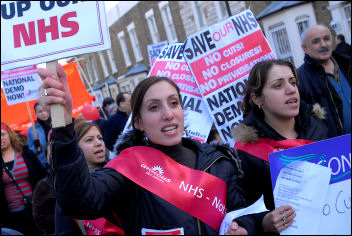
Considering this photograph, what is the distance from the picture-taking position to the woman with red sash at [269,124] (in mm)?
2492

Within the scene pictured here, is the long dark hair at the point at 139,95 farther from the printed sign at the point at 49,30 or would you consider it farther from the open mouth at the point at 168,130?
the printed sign at the point at 49,30

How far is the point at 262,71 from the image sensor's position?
2771mm

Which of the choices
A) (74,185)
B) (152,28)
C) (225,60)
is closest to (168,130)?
(74,185)

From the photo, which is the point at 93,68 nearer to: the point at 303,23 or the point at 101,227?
the point at 303,23

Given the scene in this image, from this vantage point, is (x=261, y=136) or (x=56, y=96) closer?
(x=56, y=96)

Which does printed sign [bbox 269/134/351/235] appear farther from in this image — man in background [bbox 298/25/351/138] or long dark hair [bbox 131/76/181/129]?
man in background [bbox 298/25/351/138]

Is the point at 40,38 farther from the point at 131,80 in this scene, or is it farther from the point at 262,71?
the point at 131,80

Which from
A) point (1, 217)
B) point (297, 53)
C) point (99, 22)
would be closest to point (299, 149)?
point (99, 22)

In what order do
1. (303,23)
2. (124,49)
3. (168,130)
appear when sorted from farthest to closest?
(124,49) → (303,23) → (168,130)

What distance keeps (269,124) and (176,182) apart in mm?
968

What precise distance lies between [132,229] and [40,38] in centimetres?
109

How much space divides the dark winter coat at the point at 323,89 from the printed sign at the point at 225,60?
1.31ft

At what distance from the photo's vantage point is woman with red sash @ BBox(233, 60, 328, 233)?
2.49 m

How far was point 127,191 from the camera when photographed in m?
1.97
